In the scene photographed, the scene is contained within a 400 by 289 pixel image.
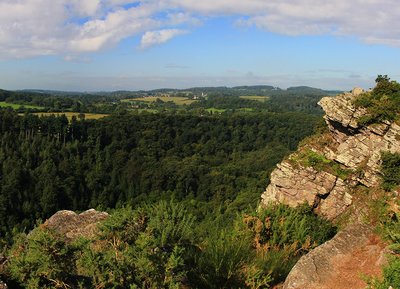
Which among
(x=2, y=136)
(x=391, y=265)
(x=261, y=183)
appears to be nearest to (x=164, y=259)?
(x=391, y=265)

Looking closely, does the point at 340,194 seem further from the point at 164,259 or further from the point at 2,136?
the point at 2,136

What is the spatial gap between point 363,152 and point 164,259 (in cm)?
1576

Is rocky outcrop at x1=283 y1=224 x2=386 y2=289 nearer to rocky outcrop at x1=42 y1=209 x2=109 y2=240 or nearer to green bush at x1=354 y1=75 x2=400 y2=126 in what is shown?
rocky outcrop at x1=42 y1=209 x2=109 y2=240

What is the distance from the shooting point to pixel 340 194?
790 inches

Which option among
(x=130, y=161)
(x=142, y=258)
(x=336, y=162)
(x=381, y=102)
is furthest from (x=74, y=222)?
(x=130, y=161)

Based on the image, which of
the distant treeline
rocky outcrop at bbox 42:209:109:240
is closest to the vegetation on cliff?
rocky outcrop at bbox 42:209:109:240

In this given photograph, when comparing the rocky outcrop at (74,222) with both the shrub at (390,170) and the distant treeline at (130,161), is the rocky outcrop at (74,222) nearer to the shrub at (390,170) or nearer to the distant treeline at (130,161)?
the shrub at (390,170)

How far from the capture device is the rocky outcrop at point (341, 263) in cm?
974

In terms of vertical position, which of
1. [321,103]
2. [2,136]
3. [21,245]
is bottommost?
[2,136]

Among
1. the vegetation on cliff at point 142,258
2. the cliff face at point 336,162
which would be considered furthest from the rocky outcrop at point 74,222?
the cliff face at point 336,162

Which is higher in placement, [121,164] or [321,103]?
[321,103]

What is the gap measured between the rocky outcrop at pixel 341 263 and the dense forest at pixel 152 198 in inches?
26.8

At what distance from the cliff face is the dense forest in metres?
1.40

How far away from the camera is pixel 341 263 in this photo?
1064 cm
